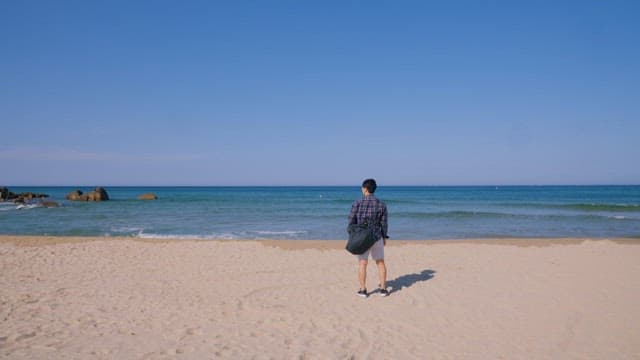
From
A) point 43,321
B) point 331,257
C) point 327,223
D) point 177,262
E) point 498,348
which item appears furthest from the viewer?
point 327,223

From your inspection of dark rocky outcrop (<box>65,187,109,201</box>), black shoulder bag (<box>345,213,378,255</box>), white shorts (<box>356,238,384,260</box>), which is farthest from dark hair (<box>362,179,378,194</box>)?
dark rocky outcrop (<box>65,187,109,201</box>)

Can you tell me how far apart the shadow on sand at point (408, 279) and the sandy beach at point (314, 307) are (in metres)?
0.05

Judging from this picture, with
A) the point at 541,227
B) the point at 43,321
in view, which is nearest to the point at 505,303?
the point at 43,321

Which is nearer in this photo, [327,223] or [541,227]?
[541,227]

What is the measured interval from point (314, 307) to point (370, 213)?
1.58 metres

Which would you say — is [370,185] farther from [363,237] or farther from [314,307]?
[314,307]

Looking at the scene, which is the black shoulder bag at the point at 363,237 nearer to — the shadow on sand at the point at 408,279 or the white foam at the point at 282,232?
the shadow on sand at the point at 408,279

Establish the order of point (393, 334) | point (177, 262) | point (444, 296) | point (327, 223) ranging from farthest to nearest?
point (327, 223), point (177, 262), point (444, 296), point (393, 334)

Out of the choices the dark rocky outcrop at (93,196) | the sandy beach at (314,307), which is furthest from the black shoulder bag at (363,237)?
the dark rocky outcrop at (93,196)

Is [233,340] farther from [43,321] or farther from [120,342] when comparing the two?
[43,321]

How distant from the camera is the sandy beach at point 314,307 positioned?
4672 mm

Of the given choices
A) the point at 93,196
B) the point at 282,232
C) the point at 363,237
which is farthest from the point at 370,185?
the point at 93,196

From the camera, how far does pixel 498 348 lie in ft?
15.3

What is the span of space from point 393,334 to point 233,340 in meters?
1.85
